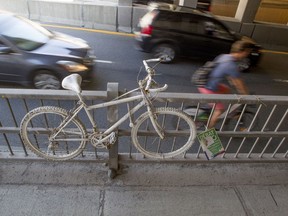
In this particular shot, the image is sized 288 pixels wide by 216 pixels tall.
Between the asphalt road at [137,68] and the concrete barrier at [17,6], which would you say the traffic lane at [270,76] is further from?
the concrete barrier at [17,6]

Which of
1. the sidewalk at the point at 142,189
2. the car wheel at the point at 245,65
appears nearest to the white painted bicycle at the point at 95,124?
the sidewalk at the point at 142,189

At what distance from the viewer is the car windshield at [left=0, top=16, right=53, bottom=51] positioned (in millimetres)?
5398

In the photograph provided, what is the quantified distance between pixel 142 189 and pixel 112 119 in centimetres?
111

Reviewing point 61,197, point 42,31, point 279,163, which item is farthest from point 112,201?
point 42,31

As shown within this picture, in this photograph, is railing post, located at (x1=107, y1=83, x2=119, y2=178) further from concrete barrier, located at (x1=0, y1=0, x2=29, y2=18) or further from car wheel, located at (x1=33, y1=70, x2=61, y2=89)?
concrete barrier, located at (x1=0, y1=0, x2=29, y2=18)

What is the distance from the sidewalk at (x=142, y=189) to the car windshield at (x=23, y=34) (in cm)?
302

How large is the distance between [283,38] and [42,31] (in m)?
10.2

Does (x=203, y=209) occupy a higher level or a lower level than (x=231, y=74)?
lower

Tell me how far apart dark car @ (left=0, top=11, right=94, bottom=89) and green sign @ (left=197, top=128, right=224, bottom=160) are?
368 cm

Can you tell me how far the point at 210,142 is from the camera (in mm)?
3064

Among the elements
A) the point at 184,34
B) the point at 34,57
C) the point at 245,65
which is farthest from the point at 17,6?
the point at 245,65

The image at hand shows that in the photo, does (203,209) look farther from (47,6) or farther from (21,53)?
(47,6)

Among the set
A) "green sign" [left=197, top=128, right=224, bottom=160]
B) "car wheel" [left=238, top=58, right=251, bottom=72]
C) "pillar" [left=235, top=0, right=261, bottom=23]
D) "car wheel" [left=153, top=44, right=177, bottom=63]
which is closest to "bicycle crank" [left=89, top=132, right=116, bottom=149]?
"green sign" [left=197, top=128, right=224, bottom=160]

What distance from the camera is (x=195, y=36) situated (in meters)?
7.97
